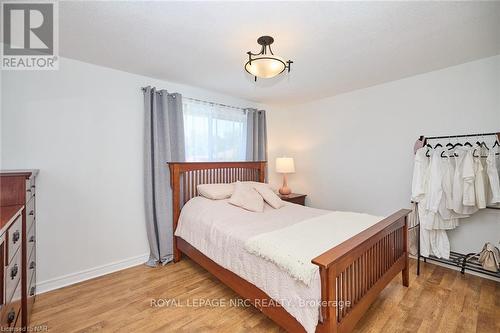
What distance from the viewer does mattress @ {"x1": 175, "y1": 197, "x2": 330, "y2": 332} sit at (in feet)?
4.39

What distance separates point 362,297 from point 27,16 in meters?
3.23

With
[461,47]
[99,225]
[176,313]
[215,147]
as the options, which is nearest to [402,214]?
[461,47]

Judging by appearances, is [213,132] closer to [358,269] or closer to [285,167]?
[285,167]

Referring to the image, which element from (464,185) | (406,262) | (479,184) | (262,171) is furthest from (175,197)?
(479,184)

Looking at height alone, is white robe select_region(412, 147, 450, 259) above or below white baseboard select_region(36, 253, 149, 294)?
above

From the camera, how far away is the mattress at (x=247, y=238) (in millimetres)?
1339

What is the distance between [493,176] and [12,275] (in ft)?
12.6

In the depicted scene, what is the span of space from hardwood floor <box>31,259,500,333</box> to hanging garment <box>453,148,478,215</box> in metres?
0.76

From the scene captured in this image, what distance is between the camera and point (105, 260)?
101 inches

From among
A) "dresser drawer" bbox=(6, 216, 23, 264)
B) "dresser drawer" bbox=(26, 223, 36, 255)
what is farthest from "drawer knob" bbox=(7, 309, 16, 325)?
"dresser drawer" bbox=(26, 223, 36, 255)

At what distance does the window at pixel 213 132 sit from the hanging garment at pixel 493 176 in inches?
116

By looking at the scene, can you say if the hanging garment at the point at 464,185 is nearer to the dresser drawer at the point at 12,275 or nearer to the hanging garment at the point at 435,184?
the hanging garment at the point at 435,184

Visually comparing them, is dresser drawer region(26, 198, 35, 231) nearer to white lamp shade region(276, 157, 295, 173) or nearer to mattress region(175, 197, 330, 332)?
mattress region(175, 197, 330, 332)

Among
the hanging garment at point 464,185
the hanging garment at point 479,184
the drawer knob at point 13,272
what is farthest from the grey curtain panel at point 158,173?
the hanging garment at point 479,184
